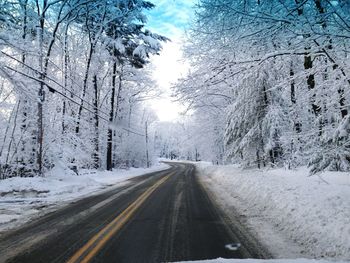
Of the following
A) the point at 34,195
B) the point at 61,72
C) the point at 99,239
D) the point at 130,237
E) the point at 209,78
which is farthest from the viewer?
the point at 61,72

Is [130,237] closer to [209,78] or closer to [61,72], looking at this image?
[209,78]

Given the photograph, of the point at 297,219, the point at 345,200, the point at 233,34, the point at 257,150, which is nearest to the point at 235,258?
the point at 297,219

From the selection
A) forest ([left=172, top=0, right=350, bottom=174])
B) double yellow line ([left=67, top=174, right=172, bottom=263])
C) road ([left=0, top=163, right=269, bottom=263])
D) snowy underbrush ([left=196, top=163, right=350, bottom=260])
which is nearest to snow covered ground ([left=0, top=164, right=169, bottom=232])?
road ([left=0, top=163, right=269, bottom=263])

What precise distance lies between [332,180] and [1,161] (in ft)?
55.0

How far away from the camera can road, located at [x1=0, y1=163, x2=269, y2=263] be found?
16.3 feet

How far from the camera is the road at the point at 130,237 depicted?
196 inches

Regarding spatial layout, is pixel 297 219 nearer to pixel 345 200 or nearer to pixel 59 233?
pixel 345 200

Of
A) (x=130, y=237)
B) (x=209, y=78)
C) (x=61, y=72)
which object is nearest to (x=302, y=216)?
(x=130, y=237)

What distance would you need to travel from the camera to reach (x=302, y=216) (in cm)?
621

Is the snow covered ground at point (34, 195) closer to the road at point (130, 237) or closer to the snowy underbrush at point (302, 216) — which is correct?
the road at point (130, 237)

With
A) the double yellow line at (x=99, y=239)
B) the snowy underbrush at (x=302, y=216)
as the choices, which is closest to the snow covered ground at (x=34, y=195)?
the double yellow line at (x=99, y=239)

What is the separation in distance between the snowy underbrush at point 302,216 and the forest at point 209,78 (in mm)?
794

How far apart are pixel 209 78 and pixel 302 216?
12.9 feet

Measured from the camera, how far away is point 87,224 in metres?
7.16
